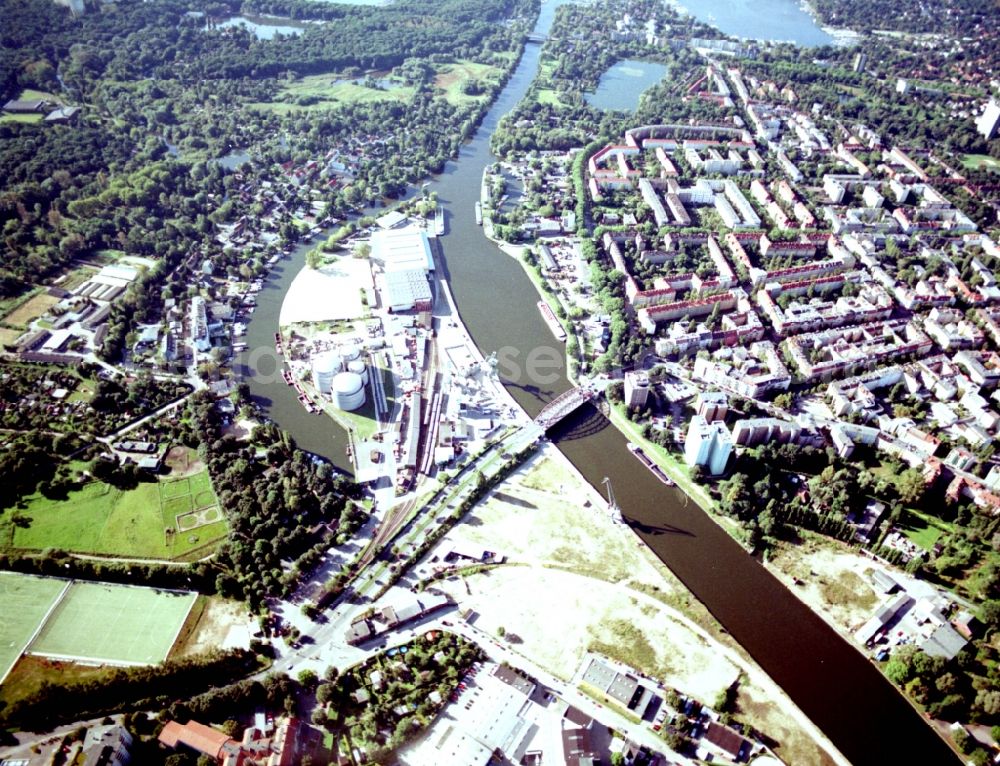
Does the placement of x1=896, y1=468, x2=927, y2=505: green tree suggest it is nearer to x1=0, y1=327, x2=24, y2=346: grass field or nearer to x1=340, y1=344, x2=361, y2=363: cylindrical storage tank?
x1=340, y1=344, x2=361, y2=363: cylindrical storage tank

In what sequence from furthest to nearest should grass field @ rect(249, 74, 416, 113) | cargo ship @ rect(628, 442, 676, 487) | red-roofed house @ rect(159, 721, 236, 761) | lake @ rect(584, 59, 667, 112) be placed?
lake @ rect(584, 59, 667, 112)
grass field @ rect(249, 74, 416, 113)
cargo ship @ rect(628, 442, 676, 487)
red-roofed house @ rect(159, 721, 236, 761)

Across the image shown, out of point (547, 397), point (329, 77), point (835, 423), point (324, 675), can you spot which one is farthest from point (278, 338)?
point (329, 77)

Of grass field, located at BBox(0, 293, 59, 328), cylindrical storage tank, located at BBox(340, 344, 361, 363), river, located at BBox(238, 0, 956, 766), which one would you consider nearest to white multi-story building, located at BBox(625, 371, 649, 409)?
river, located at BBox(238, 0, 956, 766)

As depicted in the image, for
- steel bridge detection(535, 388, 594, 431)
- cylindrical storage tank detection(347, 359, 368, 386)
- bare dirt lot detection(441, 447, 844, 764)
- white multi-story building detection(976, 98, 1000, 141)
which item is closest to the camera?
bare dirt lot detection(441, 447, 844, 764)

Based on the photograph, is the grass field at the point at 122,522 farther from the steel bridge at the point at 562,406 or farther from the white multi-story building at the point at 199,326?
the steel bridge at the point at 562,406

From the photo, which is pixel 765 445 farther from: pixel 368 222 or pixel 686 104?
pixel 686 104

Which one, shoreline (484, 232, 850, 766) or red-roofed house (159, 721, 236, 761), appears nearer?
red-roofed house (159, 721, 236, 761)

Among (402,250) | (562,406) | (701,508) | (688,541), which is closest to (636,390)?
(562,406)
